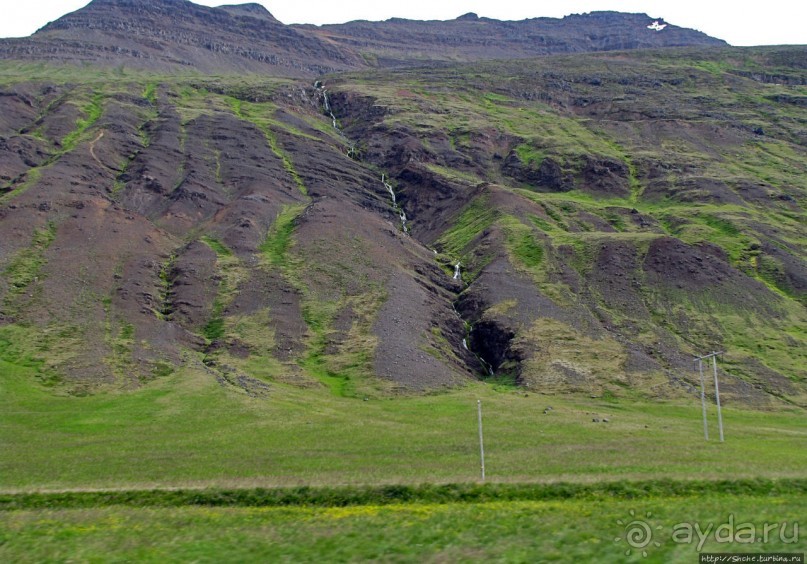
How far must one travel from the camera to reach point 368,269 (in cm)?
11381

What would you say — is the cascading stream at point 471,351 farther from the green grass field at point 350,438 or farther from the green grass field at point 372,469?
the green grass field at point 372,469

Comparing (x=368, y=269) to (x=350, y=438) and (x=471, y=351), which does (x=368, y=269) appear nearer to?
(x=471, y=351)

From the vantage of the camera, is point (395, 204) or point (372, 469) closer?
point (372, 469)

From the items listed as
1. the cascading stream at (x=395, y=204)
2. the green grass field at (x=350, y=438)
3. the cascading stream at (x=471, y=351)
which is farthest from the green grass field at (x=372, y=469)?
the cascading stream at (x=395, y=204)

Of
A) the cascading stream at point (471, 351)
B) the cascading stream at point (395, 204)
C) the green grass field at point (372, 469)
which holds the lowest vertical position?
the cascading stream at point (471, 351)

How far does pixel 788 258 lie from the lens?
128m

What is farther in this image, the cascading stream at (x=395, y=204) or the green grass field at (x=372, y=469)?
the cascading stream at (x=395, y=204)

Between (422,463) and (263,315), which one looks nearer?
(422,463)

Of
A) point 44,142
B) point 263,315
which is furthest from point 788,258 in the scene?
point 44,142

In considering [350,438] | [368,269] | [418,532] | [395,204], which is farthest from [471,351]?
[395,204]

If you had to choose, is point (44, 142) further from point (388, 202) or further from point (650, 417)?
point (650, 417)

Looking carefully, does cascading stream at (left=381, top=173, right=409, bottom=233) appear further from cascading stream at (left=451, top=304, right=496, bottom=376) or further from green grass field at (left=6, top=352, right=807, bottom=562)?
green grass field at (left=6, top=352, right=807, bottom=562)

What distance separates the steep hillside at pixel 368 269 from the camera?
3531 inches

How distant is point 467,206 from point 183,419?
334 ft
